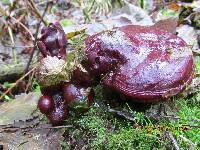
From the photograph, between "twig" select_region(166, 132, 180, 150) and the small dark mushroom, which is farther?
the small dark mushroom

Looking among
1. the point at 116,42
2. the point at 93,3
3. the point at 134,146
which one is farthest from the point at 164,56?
the point at 93,3

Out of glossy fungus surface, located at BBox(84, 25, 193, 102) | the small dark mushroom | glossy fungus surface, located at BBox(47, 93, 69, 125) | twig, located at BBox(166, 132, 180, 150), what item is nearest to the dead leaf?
glossy fungus surface, located at BBox(47, 93, 69, 125)

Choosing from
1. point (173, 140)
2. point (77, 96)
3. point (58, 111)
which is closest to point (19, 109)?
point (58, 111)

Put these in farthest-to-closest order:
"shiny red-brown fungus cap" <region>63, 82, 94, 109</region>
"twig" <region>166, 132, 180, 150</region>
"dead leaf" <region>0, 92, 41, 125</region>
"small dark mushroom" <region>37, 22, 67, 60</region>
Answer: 1. "dead leaf" <region>0, 92, 41, 125</region>
2. "small dark mushroom" <region>37, 22, 67, 60</region>
3. "shiny red-brown fungus cap" <region>63, 82, 94, 109</region>
4. "twig" <region>166, 132, 180, 150</region>

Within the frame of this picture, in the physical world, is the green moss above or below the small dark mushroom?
below

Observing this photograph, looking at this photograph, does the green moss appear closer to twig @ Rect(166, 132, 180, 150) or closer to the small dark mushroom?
twig @ Rect(166, 132, 180, 150)

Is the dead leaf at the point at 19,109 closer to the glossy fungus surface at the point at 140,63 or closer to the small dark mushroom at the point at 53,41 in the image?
the small dark mushroom at the point at 53,41

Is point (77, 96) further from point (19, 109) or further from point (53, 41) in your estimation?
point (19, 109)
